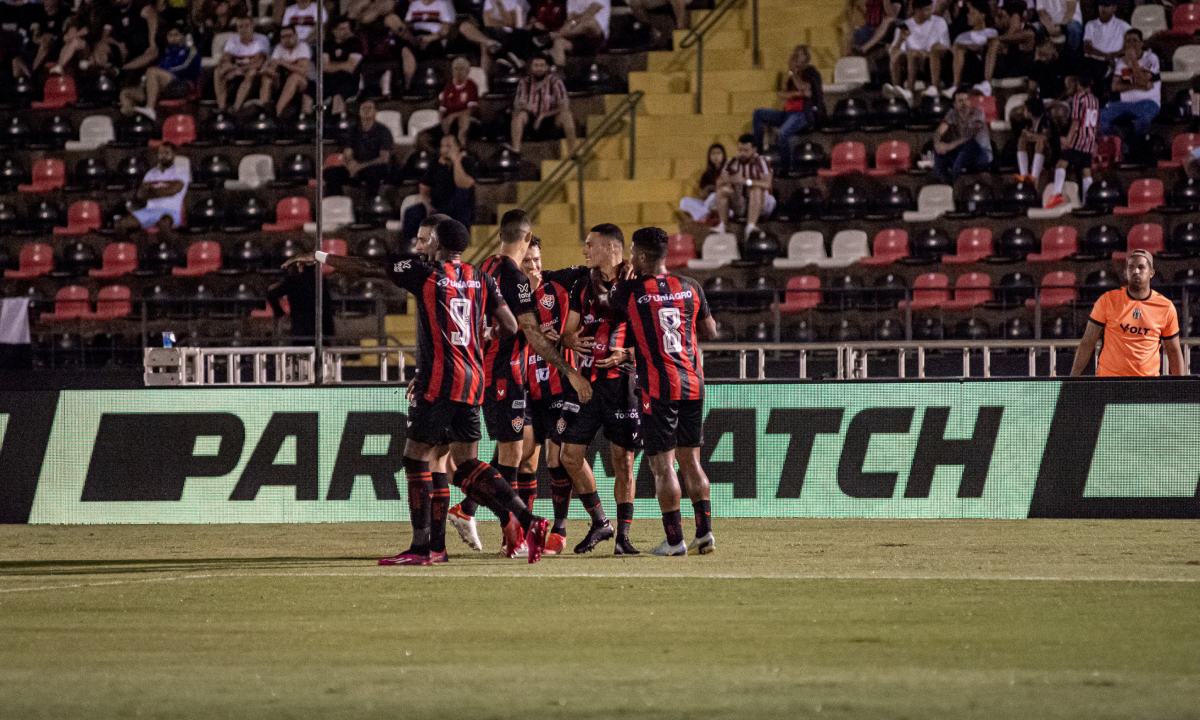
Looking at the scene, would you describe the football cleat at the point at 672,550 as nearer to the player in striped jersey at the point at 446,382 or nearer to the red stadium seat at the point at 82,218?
the player in striped jersey at the point at 446,382

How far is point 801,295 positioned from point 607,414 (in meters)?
8.88

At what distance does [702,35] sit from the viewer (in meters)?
23.5

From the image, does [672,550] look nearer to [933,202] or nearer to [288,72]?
[933,202]

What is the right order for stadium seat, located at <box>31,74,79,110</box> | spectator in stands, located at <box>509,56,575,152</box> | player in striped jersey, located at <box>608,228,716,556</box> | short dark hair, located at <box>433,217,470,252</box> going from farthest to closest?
stadium seat, located at <box>31,74,79,110</box> < spectator in stands, located at <box>509,56,575,152</box> < player in striped jersey, located at <box>608,228,716,556</box> < short dark hair, located at <box>433,217,470,252</box>

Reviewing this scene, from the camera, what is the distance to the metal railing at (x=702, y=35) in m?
23.0

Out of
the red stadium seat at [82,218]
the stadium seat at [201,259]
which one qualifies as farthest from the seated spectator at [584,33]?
the red stadium seat at [82,218]

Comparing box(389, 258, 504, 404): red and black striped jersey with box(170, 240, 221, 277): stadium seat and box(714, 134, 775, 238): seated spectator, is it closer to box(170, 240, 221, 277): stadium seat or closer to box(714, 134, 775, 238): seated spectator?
box(714, 134, 775, 238): seated spectator

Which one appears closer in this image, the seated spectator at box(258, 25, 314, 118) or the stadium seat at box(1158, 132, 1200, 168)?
the stadium seat at box(1158, 132, 1200, 168)

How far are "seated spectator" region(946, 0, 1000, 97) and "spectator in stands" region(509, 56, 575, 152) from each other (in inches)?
209

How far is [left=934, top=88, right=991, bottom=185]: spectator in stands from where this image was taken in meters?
20.0

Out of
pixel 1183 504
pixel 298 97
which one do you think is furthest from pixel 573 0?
pixel 1183 504

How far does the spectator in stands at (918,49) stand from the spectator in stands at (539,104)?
14.7 feet

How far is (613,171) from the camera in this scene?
2291cm

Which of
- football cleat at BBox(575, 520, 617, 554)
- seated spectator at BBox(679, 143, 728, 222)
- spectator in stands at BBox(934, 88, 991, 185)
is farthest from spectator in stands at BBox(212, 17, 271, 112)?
football cleat at BBox(575, 520, 617, 554)
